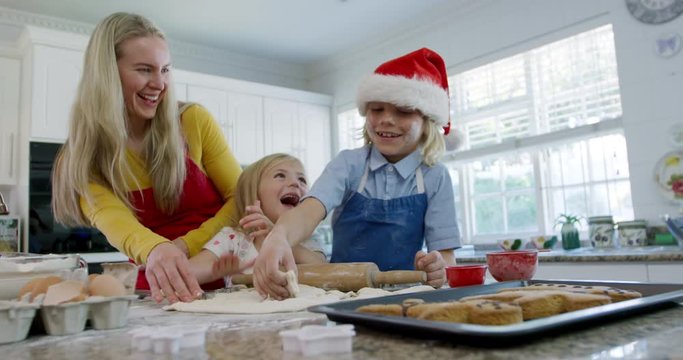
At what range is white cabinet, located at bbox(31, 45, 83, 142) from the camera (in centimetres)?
311

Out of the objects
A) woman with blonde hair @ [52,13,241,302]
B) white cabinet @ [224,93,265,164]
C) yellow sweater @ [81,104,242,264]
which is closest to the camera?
yellow sweater @ [81,104,242,264]

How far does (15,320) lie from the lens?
0.59m

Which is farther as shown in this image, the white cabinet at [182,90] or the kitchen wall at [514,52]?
the white cabinet at [182,90]

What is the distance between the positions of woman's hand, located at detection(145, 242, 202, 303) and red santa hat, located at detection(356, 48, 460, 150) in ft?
2.30

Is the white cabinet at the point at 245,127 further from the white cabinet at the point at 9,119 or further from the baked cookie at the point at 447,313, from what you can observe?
the baked cookie at the point at 447,313

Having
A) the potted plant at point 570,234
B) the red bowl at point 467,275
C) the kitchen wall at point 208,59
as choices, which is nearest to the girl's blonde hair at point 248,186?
the red bowl at point 467,275

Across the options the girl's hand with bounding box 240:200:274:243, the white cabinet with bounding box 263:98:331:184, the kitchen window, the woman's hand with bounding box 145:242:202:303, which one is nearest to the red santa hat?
the girl's hand with bounding box 240:200:274:243

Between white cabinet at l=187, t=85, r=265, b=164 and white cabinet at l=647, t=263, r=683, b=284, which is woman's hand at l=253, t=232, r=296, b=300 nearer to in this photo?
white cabinet at l=647, t=263, r=683, b=284

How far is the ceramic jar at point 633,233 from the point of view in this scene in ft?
8.43

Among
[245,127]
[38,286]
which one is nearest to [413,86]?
[38,286]

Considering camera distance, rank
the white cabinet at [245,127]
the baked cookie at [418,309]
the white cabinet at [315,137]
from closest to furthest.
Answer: the baked cookie at [418,309], the white cabinet at [245,127], the white cabinet at [315,137]

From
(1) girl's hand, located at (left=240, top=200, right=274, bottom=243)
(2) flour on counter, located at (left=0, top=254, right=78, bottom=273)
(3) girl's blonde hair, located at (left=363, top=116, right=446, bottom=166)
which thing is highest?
(3) girl's blonde hair, located at (left=363, top=116, right=446, bottom=166)

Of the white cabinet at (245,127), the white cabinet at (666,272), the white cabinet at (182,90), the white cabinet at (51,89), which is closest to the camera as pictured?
the white cabinet at (666,272)

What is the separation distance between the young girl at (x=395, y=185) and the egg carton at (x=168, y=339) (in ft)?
2.49
